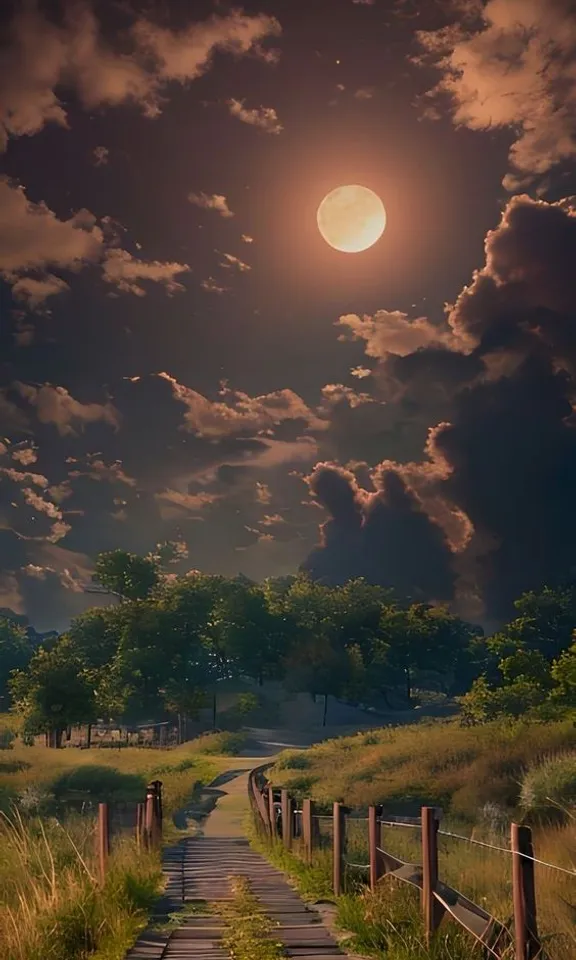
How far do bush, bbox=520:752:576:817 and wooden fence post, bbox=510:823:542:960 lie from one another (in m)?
16.1

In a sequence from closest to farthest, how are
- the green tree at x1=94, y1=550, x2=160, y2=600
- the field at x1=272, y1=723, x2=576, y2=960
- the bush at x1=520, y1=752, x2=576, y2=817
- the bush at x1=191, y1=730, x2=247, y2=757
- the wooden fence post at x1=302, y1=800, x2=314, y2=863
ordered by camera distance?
the field at x1=272, y1=723, x2=576, y2=960
the wooden fence post at x1=302, y1=800, x2=314, y2=863
the bush at x1=520, y1=752, x2=576, y2=817
the bush at x1=191, y1=730, x2=247, y2=757
the green tree at x1=94, y1=550, x2=160, y2=600

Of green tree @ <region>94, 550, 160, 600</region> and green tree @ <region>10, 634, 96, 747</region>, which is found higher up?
green tree @ <region>94, 550, 160, 600</region>

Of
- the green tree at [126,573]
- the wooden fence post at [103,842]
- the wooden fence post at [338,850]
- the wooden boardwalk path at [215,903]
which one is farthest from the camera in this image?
the green tree at [126,573]

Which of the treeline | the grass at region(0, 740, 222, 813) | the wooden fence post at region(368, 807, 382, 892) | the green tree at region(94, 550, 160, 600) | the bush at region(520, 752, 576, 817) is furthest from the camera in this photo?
the green tree at region(94, 550, 160, 600)

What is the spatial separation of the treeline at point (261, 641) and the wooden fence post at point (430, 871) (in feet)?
238

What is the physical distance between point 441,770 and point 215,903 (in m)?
25.0

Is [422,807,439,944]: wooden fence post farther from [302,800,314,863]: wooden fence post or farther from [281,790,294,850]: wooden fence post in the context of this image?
[281,790,294,850]: wooden fence post

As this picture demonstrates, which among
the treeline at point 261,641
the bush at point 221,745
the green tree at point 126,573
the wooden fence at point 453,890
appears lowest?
the wooden fence at point 453,890

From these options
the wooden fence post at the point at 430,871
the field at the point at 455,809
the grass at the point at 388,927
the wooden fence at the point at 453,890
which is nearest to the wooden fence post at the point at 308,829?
the field at the point at 455,809

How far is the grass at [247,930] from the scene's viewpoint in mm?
9602

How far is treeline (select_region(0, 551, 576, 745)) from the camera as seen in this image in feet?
342

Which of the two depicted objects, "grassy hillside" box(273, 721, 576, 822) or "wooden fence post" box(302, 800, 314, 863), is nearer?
"wooden fence post" box(302, 800, 314, 863)

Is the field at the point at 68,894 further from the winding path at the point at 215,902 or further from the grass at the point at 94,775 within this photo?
the grass at the point at 94,775

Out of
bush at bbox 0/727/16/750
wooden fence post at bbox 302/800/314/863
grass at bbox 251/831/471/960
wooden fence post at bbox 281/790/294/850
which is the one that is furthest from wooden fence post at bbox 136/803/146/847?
bush at bbox 0/727/16/750
